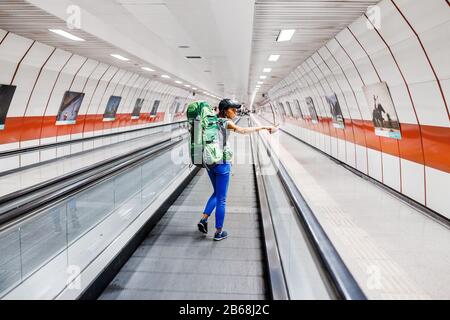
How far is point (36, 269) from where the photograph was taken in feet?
10.0

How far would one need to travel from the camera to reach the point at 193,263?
12.2 feet

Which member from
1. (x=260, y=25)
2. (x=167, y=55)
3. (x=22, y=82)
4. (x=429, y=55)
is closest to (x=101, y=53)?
(x=22, y=82)

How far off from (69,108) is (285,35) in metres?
8.51

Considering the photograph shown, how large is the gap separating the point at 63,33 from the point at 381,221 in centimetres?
708

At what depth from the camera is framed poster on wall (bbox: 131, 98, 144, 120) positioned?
20391mm

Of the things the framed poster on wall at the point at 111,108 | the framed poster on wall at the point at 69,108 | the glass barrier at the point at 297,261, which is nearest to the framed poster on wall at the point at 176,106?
the framed poster on wall at the point at 111,108

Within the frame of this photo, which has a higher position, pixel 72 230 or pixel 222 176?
pixel 222 176

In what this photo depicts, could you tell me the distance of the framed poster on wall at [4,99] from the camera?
9000mm

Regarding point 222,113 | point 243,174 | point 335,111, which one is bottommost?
point 243,174

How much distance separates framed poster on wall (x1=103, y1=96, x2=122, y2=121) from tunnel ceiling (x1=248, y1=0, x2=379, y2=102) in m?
8.40

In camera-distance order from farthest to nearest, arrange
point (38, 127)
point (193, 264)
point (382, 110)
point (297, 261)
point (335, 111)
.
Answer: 1. point (335, 111)
2. point (38, 127)
3. point (382, 110)
4. point (193, 264)
5. point (297, 261)

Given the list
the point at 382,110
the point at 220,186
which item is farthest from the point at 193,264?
the point at 382,110

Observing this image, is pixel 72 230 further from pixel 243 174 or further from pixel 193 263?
pixel 243 174
